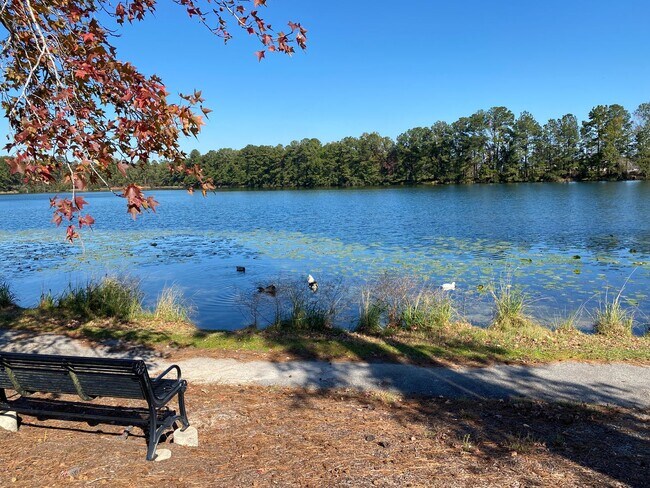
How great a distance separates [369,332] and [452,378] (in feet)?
8.91

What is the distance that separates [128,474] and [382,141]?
404 ft

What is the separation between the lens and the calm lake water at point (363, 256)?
13.8 m

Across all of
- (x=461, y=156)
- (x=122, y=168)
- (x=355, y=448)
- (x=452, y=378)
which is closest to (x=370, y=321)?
(x=452, y=378)

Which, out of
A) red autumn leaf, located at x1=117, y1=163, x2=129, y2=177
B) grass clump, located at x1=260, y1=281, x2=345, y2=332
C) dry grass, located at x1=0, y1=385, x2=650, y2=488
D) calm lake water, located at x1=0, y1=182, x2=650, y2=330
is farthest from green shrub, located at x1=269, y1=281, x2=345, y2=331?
red autumn leaf, located at x1=117, y1=163, x2=129, y2=177

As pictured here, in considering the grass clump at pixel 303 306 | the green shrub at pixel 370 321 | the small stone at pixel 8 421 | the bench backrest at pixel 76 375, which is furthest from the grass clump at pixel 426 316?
the small stone at pixel 8 421

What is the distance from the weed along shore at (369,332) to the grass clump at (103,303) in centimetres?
2

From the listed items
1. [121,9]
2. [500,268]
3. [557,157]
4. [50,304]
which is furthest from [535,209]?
[557,157]

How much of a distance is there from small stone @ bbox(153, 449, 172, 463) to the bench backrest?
1.64 ft

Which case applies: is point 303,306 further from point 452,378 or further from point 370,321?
point 452,378

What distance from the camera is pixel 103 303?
10492 mm

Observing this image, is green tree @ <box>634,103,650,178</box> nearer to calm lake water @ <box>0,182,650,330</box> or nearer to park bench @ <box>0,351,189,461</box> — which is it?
calm lake water @ <box>0,182,650,330</box>

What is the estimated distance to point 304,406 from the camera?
5.43 m

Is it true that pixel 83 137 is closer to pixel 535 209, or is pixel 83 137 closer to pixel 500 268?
pixel 500 268

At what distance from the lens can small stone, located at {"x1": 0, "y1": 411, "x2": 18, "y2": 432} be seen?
461cm
